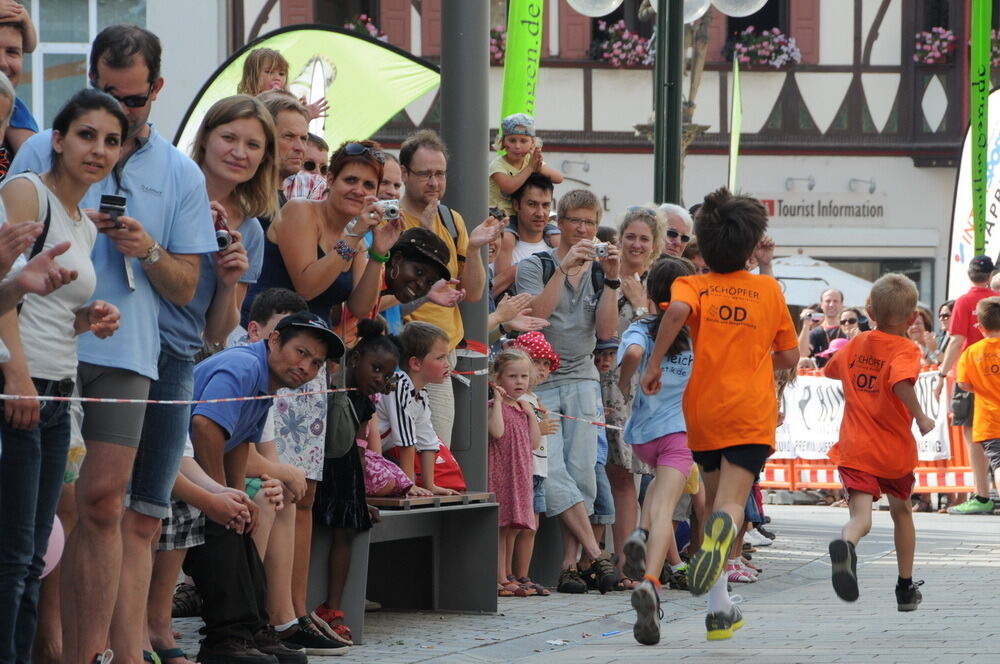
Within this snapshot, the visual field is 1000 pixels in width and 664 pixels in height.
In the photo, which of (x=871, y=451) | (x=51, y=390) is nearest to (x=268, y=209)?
(x=51, y=390)

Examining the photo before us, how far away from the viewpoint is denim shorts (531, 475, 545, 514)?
962cm

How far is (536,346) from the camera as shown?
31.5 ft

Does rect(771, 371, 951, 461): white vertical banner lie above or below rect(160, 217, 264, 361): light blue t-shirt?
below

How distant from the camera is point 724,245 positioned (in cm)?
773

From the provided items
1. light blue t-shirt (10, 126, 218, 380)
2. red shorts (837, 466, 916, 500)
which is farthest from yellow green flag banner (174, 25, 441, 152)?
light blue t-shirt (10, 126, 218, 380)

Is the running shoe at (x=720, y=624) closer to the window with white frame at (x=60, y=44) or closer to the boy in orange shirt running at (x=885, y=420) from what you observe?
the boy in orange shirt running at (x=885, y=420)

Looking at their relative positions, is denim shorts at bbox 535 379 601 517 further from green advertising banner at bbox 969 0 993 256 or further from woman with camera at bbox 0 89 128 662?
green advertising banner at bbox 969 0 993 256

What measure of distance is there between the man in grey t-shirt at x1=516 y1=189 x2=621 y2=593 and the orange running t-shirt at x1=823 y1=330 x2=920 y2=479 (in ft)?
4.89

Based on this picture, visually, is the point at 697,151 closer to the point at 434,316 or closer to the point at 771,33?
the point at 771,33

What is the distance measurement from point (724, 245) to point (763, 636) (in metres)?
1.75

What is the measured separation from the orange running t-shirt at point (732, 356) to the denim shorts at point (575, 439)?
213 cm

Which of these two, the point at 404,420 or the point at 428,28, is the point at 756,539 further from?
the point at 428,28

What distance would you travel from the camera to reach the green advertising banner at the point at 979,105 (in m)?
16.2

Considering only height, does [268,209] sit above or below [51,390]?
above
